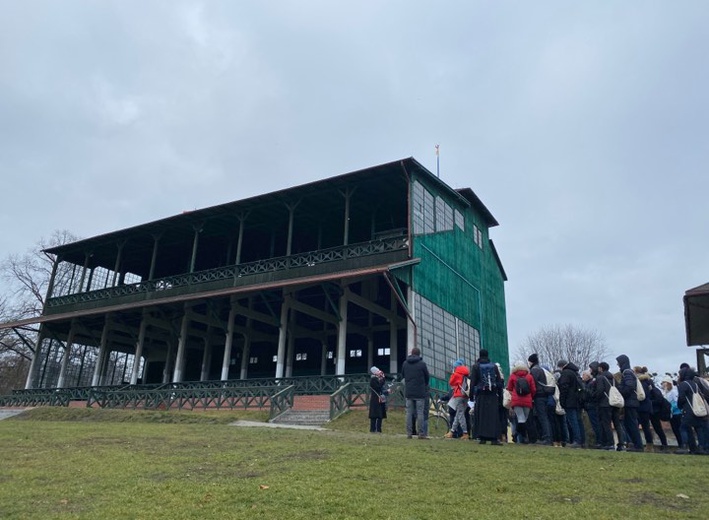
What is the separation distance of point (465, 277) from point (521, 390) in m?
17.6

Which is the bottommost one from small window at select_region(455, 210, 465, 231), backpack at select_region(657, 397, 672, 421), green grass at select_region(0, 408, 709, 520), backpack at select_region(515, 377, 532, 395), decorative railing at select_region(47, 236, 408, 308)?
green grass at select_region(0, 408, 709, 520)

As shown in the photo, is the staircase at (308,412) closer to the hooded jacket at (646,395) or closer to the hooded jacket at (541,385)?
the hooded jacket at (541,385)

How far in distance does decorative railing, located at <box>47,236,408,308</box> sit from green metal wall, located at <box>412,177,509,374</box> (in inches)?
59.1

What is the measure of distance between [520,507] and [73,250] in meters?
34.2

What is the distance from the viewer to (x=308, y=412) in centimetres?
1881

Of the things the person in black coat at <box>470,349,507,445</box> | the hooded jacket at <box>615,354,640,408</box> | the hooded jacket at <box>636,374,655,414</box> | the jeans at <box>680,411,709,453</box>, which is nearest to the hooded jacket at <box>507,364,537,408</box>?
the person in black coat at <box>470,349,507,445</box>

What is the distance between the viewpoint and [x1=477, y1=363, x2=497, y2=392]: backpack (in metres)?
10.1

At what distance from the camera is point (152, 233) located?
3109 centimetres

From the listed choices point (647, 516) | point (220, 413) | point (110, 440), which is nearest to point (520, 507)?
point (647, 516)

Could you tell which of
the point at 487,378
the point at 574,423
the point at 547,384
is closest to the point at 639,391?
the point at 574,423

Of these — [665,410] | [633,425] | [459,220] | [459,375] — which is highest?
[459,220]

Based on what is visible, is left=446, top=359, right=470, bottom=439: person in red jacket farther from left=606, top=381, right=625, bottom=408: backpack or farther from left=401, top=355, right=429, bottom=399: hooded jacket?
left=606, top=381, right=625, bottom=408: backpack

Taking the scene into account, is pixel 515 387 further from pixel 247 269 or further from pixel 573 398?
pixel 247 269

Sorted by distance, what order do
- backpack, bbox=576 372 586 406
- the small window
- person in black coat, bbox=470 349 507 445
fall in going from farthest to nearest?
the small window < backpack, bbox=576 372 586 406 < person in black coat, bbox=470 349 507 445
